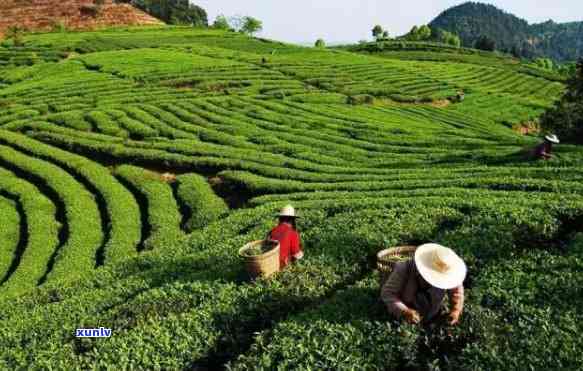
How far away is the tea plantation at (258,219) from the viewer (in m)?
7.93

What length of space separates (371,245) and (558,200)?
5983mm

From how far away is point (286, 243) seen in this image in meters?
10.7

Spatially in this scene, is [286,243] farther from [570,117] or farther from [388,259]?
[570,117]

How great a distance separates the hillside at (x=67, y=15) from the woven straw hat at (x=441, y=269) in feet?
347

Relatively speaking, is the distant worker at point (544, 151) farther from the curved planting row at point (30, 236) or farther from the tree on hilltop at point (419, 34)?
the tree on hilltop at point (419, 34)

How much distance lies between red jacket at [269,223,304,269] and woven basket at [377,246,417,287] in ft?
7.45

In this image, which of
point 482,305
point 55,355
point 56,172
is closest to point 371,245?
point 482,305

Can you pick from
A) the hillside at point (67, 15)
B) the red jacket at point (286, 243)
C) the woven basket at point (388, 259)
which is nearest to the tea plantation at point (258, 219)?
the red jacket at point (286, 243)

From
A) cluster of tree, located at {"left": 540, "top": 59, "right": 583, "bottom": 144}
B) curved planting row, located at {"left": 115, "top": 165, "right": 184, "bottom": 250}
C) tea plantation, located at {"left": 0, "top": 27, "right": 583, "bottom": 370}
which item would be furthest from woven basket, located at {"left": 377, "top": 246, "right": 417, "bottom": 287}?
cluster of tree, located at {"left": 540, "top": 59, "right": 583, "bottom": 144}

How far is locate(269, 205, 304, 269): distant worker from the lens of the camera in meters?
10.6

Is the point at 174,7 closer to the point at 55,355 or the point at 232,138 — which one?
the point at 232,138

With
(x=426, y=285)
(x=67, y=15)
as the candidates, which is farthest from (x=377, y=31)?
(x=426, y=285)

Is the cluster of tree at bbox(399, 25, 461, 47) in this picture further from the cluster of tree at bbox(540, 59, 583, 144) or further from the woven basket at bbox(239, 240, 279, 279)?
the woven basket at bbox(239, 240, 279, 279)

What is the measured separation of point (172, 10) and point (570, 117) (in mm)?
121720
